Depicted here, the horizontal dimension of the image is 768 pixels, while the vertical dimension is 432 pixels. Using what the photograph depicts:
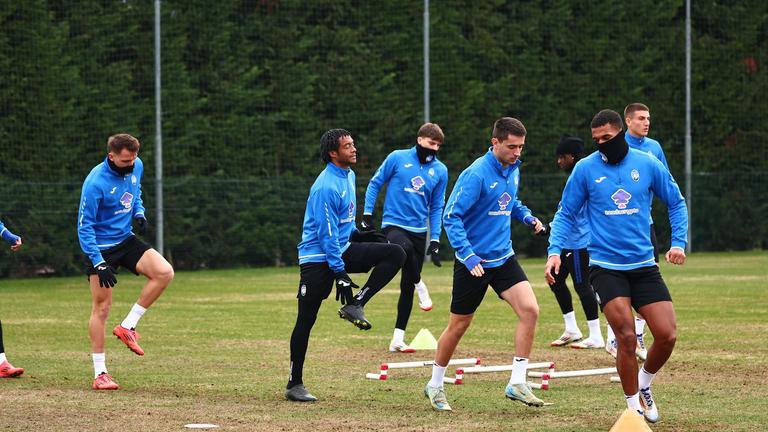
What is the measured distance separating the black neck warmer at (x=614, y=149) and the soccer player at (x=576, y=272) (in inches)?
146

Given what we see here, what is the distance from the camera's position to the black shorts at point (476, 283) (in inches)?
378

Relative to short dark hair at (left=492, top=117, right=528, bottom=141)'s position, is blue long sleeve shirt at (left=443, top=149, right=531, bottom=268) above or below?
below

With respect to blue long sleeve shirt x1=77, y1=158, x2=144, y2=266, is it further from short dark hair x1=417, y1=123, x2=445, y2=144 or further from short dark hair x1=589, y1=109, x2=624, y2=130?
short dark hair x1=589, y1=109, x2=624, y2=130

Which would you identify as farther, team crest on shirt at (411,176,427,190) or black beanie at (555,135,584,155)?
team crest on shirt at (411,176,427,190)

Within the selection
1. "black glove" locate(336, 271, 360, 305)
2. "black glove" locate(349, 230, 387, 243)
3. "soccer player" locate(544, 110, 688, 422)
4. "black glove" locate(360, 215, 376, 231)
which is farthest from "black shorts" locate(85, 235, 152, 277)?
"soccer player" locate(544, 110, 688, 422)

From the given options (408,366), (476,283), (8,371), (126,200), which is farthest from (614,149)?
(8,371)

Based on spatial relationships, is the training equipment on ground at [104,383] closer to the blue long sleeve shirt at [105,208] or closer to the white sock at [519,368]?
the blue long sleeve shirt at [105,208]

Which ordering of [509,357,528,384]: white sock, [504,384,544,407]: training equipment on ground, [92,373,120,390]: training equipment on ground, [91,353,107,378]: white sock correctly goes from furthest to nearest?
[91,353,107,378]: white sock
[92,373,120,390]: training equipment on ground
[509,357,528,384]: white sock
[504,384,544,407]: training equipment on ground

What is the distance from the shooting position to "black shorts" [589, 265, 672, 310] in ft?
28.4

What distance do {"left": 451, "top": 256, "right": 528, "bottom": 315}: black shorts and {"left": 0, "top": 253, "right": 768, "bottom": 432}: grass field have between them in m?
0.77

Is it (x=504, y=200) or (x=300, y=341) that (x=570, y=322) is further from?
(x=300, y=341)

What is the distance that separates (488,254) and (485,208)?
350 mm

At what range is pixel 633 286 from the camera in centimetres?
874

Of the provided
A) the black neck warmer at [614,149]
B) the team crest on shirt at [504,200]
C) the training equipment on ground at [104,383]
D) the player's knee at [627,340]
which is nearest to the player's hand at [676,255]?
the player's knee at [627,340]
